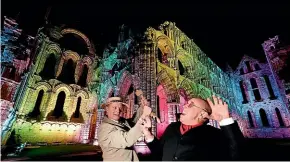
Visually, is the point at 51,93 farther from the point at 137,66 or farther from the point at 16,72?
the point at 137,66

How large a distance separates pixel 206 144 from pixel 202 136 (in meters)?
0.12

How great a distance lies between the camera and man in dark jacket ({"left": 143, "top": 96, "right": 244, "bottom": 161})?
2059 mm

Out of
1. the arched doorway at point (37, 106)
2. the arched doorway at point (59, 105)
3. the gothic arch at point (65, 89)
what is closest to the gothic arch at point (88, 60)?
the gothic arch at point (65, 89)

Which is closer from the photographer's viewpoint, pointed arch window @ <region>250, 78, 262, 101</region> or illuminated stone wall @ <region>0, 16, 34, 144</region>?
illuminated stone wall @ <region>0, 16, 34, 144</region>

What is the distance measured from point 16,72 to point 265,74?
30.5m

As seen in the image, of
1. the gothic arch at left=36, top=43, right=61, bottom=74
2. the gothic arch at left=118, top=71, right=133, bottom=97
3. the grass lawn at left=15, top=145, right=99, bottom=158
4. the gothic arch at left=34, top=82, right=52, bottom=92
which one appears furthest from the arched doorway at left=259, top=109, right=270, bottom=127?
the gothic arch at left=36, top=43, right=61, bottom=74

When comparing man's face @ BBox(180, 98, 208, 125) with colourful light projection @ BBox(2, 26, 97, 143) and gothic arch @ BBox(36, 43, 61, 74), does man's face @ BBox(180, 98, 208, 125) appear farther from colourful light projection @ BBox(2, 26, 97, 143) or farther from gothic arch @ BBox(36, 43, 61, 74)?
gothic arch @ BBox(36, 43, 61, 74)

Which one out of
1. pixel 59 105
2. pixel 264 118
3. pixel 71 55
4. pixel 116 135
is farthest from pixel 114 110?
pixel 264 118

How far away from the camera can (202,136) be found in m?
2.21

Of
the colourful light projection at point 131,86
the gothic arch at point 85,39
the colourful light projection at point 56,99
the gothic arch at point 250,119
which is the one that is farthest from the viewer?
the gothic arch at point 250,119

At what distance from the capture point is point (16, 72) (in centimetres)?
941

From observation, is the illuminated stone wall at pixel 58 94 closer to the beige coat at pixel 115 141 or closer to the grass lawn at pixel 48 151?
the grass lawn at pixel 48 151

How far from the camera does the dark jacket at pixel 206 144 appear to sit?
6.65ft

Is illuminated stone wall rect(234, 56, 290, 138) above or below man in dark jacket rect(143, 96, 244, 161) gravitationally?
above
